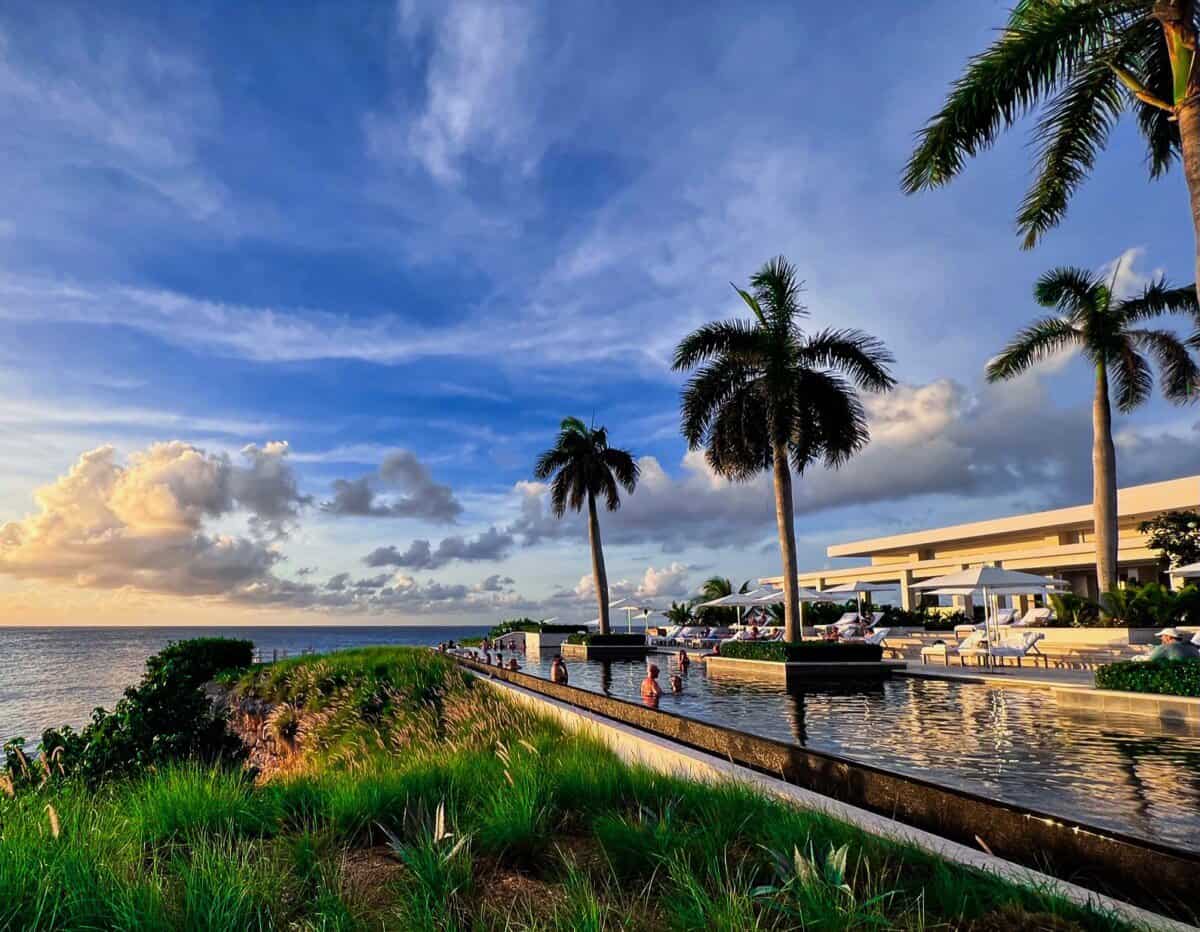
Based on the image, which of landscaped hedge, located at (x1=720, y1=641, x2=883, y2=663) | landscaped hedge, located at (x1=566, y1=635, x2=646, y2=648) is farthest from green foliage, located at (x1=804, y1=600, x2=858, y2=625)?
landscaped hedge, located at (x1=720, y1=641, x2=883, y2=663)

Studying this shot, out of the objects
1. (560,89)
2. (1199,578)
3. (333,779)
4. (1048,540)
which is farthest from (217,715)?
(1048,540)

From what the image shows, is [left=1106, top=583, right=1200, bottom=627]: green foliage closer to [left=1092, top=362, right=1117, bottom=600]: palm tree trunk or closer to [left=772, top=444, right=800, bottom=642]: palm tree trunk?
[left=1092, top=362, right=1117, bottom=600]: palm tree trunk

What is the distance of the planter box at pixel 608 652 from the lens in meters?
32.6

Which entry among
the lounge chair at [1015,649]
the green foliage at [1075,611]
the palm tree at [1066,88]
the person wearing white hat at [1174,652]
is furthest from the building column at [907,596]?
the palm tree at [1066,88]

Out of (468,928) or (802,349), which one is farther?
(802,349)

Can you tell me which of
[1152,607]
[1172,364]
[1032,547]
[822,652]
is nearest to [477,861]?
[822,652]

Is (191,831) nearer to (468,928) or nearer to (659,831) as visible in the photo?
(468,928)

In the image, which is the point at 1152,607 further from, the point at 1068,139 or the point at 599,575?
the point at 599,575

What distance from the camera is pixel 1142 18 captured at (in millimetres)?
12070

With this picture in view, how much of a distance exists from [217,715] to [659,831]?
13715 mm

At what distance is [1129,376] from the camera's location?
24.5 metres

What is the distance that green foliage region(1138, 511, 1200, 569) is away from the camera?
30.4 metres

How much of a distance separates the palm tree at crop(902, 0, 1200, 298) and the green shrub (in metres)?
23.3

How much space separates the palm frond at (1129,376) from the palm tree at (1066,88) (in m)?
12.0
